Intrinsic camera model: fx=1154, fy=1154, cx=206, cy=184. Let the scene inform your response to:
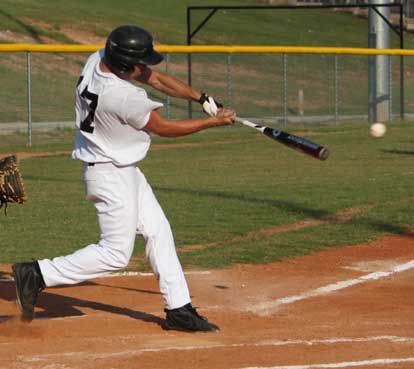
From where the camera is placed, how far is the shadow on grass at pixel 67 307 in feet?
26.6

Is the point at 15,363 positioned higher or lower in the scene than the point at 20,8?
lower

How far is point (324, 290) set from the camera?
9055mm

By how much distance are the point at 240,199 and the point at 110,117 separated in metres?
7.76

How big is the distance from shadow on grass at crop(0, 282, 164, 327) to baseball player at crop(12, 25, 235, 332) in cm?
53

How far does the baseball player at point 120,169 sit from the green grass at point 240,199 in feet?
9.22

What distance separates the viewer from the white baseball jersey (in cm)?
704

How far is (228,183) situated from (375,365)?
10217 millimetres

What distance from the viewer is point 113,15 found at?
1934 inches

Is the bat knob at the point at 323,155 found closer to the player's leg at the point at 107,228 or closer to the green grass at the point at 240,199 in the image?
the player's leg at the point at 107,228

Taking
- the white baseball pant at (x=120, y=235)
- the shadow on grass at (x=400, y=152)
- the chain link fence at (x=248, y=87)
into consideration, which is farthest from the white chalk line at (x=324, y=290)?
the chain link fence at (x=248, y=87)

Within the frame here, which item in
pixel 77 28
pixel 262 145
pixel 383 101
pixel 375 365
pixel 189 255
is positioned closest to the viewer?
pixel 375 365

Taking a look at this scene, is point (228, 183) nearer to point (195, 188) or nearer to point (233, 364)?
point (195, 188)

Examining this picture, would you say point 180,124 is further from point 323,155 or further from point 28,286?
point 28,286

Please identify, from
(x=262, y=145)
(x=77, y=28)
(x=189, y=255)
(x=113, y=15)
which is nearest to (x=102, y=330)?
(x=189, y=255)
